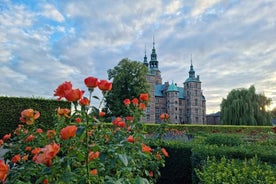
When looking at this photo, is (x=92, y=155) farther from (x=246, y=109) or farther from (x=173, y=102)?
(x=173, y=102)

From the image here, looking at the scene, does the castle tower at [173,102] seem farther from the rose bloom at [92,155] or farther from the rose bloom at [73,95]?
the rose bloom at [73,95]

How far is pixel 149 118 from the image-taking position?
157ft

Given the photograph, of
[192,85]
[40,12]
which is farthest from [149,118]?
[40,12]

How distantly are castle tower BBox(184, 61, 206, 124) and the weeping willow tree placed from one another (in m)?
26.2

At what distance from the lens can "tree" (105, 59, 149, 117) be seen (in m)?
25.4

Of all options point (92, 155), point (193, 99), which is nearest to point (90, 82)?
point (92, 155)

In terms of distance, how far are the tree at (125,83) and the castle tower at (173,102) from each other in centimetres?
2392

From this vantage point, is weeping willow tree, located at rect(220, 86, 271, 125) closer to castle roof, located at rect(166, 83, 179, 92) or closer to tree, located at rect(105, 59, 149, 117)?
tree, located at rect(105, 59, 149, 117)

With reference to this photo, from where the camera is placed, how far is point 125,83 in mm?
27344

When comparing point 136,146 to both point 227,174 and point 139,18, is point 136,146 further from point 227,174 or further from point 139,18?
point 139,18

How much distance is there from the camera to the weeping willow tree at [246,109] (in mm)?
25070

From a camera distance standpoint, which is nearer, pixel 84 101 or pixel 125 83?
pixel 84 101

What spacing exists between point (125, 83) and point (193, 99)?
97.7ft

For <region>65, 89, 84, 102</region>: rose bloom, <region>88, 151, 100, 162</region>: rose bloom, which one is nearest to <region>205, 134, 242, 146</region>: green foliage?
<region>88, 151, 100, 162</region>: rose bloom
